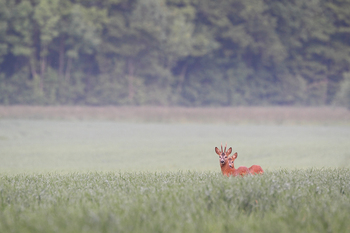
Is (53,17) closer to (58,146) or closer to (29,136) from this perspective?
(29,136)

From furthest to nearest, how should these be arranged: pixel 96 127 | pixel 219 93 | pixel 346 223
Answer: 1. pixel 219 93
2. pixel 96 127
3. pixel 346 223

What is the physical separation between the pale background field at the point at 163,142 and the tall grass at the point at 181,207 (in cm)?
620

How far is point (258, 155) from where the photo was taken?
1634 centimetres

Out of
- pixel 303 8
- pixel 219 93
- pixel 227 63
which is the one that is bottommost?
pixel 219 93

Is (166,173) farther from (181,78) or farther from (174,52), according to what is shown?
(181,78)

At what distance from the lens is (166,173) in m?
8.10

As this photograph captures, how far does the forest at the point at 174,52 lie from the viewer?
3594 cm

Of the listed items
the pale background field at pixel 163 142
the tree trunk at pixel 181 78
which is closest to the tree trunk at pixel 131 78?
the tree trunk at pixel 181 78

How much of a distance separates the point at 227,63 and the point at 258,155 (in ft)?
101

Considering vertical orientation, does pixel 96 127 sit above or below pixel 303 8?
below

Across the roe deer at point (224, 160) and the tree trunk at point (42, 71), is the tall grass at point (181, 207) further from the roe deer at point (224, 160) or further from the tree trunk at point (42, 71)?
the tree trunk at point (42, 71)

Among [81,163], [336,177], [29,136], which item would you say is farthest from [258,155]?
[29,136]

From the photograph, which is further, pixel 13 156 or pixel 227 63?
pixel 227 63

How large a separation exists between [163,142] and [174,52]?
21.3m
